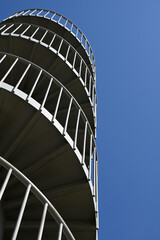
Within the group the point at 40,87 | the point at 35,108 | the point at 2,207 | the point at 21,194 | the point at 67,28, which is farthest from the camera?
the point at 67,28

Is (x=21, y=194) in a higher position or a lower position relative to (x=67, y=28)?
lower

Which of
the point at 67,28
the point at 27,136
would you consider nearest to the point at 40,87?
the point at 27,136

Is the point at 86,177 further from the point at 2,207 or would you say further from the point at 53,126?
the point at 2,207

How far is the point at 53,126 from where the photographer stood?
441cm

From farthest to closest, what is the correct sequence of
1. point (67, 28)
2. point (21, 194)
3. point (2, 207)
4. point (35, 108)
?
point (67, 28)
point (21, 194)
point (2, 207)
point (35, 108)

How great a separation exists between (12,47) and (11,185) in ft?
15.7

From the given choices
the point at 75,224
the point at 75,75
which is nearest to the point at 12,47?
the point at 75,75

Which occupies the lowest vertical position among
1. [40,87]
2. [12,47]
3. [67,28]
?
[40,87]

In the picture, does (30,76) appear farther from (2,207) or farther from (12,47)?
(2,207)

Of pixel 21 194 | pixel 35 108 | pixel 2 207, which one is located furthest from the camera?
pixel 21 194

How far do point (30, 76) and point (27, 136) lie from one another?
376 cm

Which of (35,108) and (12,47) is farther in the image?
(12,47)

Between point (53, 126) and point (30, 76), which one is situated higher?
point (30, 76)

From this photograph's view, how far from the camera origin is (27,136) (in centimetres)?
462
